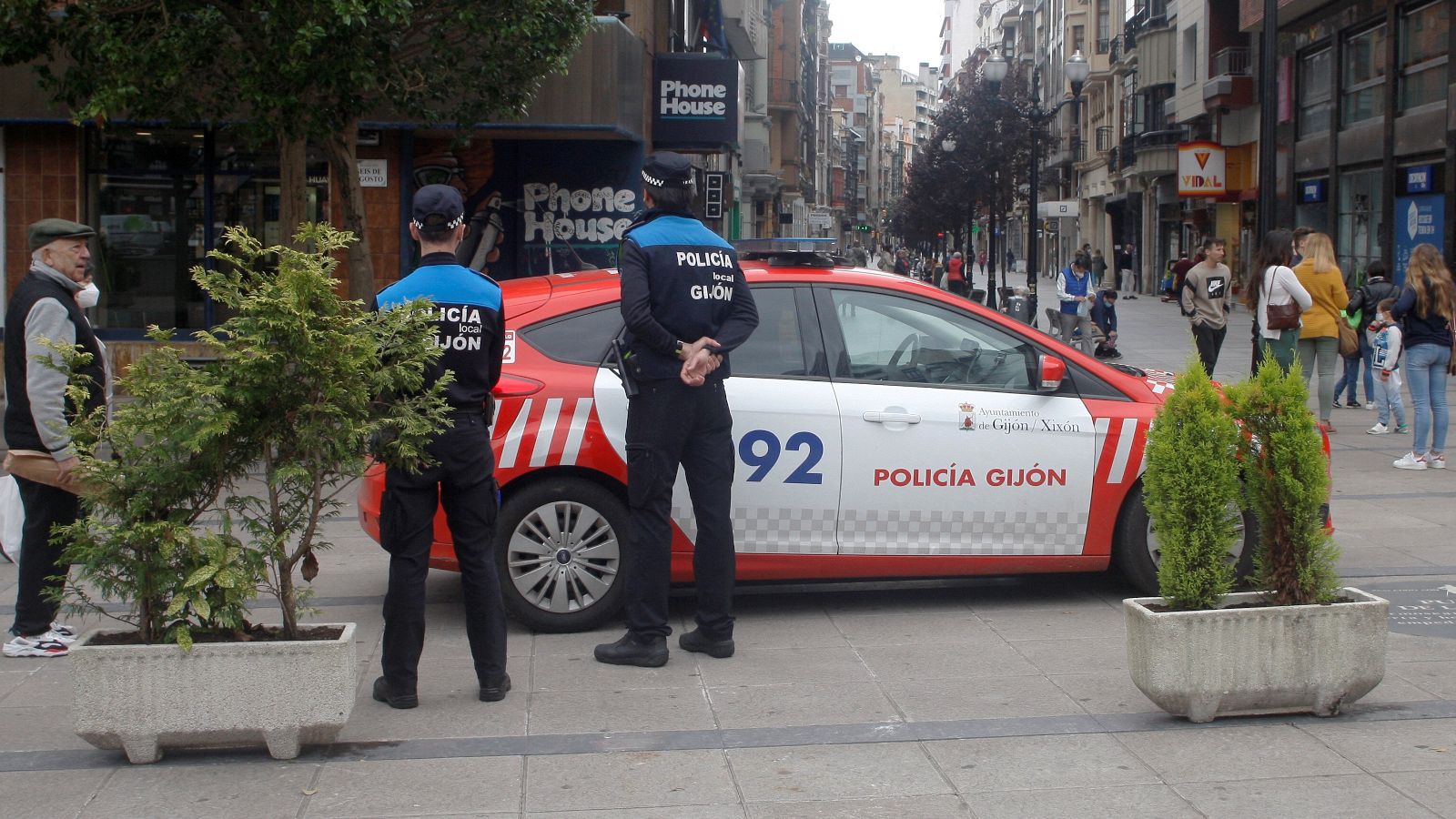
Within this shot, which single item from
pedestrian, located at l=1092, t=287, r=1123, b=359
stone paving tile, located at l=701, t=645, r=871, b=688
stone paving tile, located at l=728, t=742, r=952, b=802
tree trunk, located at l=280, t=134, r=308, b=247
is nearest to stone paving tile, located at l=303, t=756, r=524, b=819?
stone paving tile, located at l=728, t=742, r=952, b=802

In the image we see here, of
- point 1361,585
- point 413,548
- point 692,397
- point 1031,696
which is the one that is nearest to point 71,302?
point 413,548

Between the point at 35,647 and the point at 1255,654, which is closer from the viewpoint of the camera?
the point at 1255,654

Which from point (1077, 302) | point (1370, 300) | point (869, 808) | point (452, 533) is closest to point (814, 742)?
point (869, 808)

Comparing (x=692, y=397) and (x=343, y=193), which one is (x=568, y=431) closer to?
(x=692, y=397)

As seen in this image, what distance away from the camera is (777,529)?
21.1 feet

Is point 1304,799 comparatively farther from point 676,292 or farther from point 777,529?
point 676,292

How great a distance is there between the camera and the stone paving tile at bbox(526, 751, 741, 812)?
4.42m

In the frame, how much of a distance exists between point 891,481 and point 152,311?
43.9 feet

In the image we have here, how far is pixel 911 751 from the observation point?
15.9ft

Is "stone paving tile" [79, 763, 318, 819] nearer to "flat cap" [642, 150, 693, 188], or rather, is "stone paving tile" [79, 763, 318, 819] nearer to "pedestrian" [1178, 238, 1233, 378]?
"flat cap" [642, 150, 693, 188]

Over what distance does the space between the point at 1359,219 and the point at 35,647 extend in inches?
1051

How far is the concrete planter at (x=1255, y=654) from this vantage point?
4938 mm

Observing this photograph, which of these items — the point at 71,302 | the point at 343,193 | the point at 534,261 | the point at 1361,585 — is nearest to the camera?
the point at 71,302

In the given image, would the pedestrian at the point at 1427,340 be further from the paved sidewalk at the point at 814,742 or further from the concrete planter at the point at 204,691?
the concrete planter at the point at 204,691
